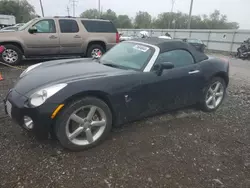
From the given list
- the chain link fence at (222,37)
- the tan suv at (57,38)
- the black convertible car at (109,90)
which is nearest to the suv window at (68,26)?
the tan suv at (57,38)

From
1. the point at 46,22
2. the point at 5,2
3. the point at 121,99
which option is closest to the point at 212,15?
the point at 5,2

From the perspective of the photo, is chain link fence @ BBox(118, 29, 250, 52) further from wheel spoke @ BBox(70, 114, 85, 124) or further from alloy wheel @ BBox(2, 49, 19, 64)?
wheel spoke @ BBox(70, 114, 85, 124)

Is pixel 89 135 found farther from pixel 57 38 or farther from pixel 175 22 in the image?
pixel 175 22

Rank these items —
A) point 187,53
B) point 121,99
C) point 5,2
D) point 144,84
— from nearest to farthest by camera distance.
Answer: point 121,99
point 144,84
point 187,53
point 5,2

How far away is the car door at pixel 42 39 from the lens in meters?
8.21

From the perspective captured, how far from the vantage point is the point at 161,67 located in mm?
3354

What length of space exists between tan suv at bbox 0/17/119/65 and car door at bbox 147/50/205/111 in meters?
5.99

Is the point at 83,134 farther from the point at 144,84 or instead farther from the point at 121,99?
the point at 144,84

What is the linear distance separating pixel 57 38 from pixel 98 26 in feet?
6.20

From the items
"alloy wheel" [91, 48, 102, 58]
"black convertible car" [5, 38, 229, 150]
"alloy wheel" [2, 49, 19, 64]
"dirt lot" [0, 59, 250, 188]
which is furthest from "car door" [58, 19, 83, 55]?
"dirt lot" [0, 59, 250, 188]

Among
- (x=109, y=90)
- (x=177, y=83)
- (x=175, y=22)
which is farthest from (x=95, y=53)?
(x=175, y=22)

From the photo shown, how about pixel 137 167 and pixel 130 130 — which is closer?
pixel 137 167

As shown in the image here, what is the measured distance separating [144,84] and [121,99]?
1.47ft

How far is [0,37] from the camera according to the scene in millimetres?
7820
